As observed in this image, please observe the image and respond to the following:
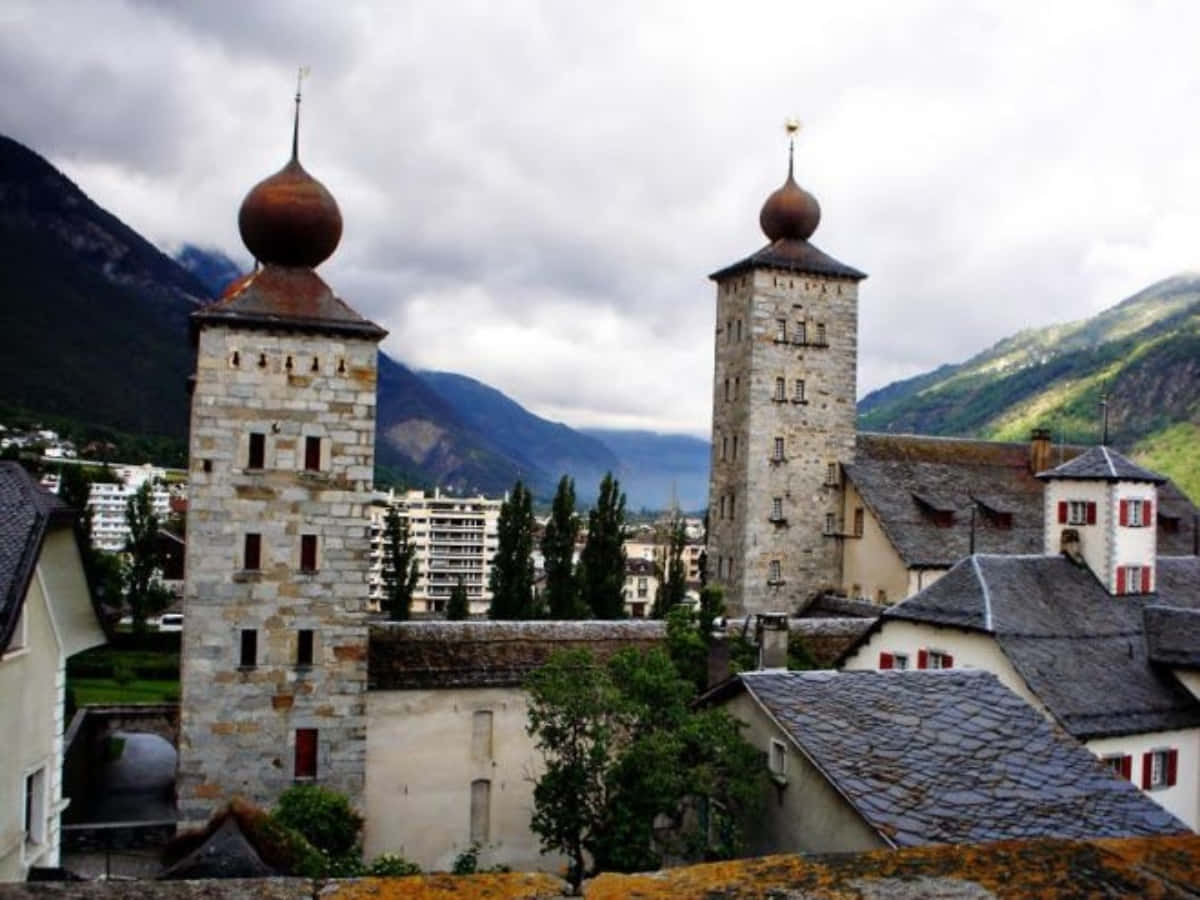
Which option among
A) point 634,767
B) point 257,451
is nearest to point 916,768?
point 634,767

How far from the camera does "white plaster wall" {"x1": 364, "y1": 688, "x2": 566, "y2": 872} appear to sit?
82.9ft

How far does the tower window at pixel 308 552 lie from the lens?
25016 millimetres

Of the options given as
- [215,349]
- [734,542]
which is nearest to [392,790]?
[215,349]

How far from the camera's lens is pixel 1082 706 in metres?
23.5

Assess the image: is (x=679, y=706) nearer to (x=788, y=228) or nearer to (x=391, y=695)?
(x=391, y=695)

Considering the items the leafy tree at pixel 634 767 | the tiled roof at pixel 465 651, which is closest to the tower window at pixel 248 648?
the tiled roof at pixel 465 651

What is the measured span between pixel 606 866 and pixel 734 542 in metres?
29.3

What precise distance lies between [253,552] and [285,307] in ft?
20.4

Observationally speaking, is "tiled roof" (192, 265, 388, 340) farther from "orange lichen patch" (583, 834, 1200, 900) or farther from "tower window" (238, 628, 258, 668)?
"orange lichen patch" (583, 834, 1200, 900)

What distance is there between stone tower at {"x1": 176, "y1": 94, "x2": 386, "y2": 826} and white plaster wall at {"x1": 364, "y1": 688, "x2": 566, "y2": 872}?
0.75 meters

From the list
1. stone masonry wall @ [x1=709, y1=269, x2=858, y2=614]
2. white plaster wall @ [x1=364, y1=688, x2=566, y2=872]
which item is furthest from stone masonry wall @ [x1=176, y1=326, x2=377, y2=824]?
stone masonry wall @ [x1=709, y1=269, x2=858, y2=614]

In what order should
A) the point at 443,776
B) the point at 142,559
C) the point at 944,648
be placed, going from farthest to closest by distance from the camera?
1. the point at 142,559
2. the point at 944,648
3. the point at 443,776

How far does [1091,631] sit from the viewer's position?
27031mm

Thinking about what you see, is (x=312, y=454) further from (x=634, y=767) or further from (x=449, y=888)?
(x=449, y=888)
